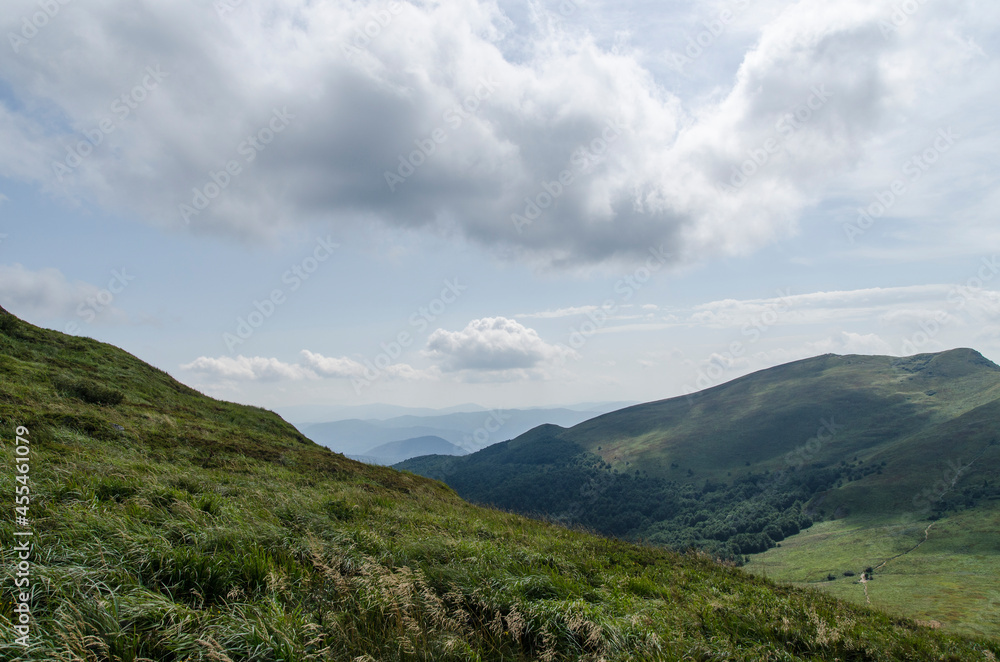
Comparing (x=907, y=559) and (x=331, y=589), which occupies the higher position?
(x=331, y=589)

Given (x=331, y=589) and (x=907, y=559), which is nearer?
(x=331, y=589)

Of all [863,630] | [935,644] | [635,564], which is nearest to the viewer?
[863,630]

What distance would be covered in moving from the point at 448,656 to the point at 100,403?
28.2m

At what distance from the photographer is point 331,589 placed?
22.0 ft

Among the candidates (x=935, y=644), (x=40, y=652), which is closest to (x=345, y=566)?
(x=40, y=652)

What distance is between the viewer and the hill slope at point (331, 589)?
15.8 ft

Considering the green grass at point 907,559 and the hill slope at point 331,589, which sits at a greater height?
the hill slope at point 331,589

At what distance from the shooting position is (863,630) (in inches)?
369

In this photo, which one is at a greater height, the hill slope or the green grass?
the hill slope

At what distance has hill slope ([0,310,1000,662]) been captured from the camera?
481cm

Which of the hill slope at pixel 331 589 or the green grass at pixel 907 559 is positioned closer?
the hill slope at pixel 331 589

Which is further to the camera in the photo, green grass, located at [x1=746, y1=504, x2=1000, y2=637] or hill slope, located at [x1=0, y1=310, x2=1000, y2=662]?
green grass, located at [x1=746, y1=504, x2=1000, y2=637]

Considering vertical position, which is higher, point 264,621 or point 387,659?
point 264,621

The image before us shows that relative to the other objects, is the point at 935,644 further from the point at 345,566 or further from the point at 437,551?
the point at 345,566
